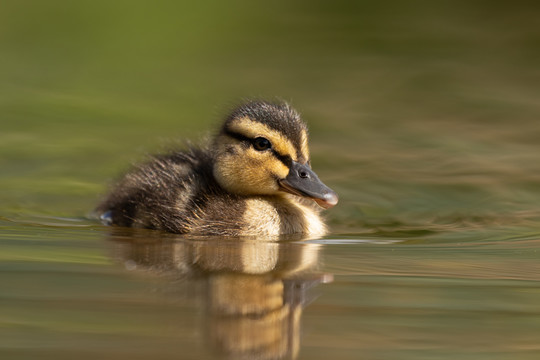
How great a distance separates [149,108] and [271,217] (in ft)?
14.2

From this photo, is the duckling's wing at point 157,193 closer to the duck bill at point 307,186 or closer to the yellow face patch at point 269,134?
the yellow face patch at point 269,134

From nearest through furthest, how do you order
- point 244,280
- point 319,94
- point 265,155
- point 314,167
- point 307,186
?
1. point 244,280
2. point 307,186
3. point 265,155
4. point 314,167
5. point 319,94

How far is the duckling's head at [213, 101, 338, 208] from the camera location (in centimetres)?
512

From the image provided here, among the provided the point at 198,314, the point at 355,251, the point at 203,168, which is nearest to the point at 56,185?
the point at 203,168

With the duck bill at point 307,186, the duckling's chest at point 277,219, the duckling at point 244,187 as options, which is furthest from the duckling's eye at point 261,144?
the duckling's chest at point 277,219

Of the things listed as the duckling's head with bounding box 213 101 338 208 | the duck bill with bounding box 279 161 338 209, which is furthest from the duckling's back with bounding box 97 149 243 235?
the duck bill with bounding box 279 161 338 209

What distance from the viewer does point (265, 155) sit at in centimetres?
518

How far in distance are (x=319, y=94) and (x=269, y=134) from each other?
5100mm

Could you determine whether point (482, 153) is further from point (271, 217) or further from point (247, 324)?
point (247, 324)

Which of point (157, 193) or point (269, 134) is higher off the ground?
point (269, 134)

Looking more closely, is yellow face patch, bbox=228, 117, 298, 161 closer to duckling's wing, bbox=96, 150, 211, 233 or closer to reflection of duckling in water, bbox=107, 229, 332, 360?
duckling's wing, bbox=96, 150, 211, 233

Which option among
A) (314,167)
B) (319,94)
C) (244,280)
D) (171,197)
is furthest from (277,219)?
(319,94)

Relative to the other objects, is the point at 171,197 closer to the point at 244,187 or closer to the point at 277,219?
the point at 244,187

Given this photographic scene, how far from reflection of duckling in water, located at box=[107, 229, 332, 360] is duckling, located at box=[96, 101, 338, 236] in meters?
0.22
